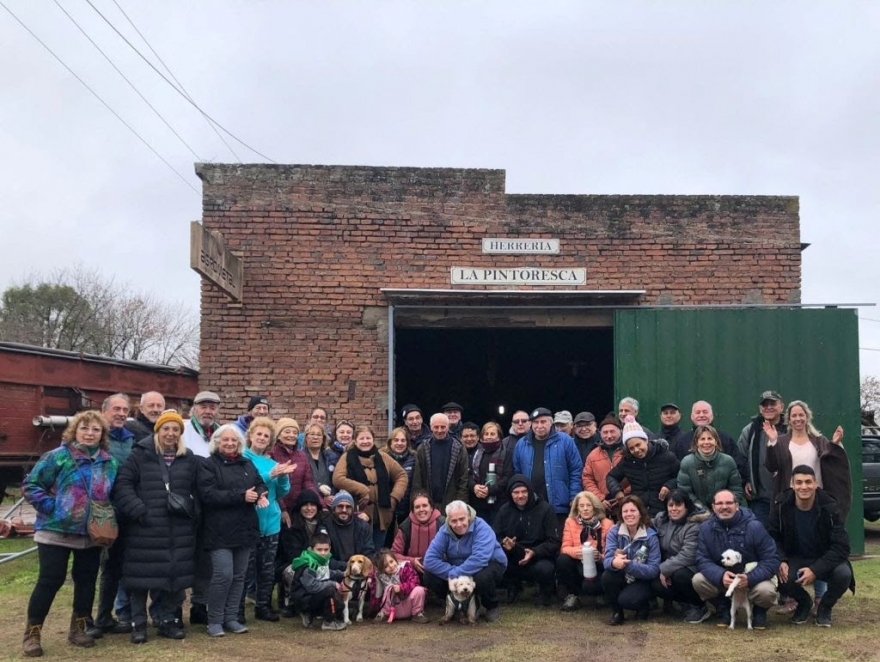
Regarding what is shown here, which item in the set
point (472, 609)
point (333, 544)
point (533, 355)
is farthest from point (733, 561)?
point (533, 355)

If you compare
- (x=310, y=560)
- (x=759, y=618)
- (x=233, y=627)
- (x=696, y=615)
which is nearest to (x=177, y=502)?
(x=233, y=627)

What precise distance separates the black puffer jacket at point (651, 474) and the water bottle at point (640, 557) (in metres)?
0.53

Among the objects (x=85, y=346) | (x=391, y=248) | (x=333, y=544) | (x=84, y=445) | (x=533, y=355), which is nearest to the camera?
(x=84, y=445)

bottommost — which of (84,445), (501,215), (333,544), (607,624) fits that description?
(607,624)

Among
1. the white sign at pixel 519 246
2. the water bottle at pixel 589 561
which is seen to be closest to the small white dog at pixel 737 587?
the water bottle at pixel 589 561

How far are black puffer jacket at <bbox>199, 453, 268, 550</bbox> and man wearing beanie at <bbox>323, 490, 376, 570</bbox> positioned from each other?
911 millimetres

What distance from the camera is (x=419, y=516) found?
7.59m

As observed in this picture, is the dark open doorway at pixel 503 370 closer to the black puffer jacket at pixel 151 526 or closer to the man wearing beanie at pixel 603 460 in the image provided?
the man wearing beanie at pixel 603 460

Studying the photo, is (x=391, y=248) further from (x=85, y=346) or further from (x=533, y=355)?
(x=85, y=346)

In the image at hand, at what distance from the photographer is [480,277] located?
11297 millimetres

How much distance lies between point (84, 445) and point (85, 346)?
94.9 feet

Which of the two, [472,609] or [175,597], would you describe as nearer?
[175,597]

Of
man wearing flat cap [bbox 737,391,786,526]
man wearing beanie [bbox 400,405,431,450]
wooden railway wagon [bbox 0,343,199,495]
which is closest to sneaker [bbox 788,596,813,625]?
man wearing flat cap [bbox 737,391,786,526]

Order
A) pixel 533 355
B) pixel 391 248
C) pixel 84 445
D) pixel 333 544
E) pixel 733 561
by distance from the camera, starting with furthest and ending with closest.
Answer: pixel 533 355 → pixel 391 248 → pixel 333 544 → pixel 733 561 → pixel 84 445
